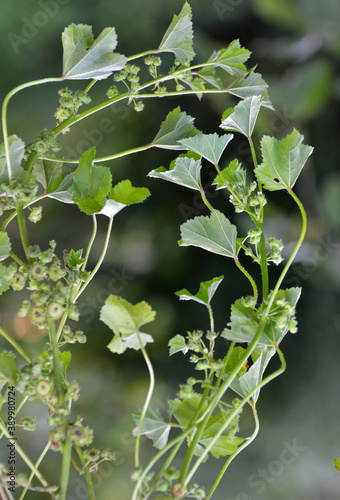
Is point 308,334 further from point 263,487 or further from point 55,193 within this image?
point 55,193

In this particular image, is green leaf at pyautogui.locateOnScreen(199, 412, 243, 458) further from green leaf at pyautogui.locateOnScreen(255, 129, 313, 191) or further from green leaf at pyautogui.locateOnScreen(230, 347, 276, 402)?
green leaf at pyautogui.locateOnScreen(255, 129, 313, 191)

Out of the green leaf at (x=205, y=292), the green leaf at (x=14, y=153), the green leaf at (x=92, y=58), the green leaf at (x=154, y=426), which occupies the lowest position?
the green leaf at (x=154, y=426)

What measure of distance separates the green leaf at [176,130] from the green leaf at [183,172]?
1 cm

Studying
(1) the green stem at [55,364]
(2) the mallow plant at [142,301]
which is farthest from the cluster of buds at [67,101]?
(1) the green stem at [55,364]

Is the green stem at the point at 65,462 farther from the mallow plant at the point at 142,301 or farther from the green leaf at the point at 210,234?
the green leaf at the point at 210,234

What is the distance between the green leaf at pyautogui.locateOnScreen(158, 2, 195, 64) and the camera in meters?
0.24

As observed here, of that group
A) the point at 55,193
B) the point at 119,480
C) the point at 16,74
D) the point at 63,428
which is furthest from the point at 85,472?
the point at 16,74

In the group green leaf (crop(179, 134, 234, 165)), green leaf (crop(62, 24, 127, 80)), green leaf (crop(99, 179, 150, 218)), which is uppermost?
green leaf (crop(62, 24, 127, 80))

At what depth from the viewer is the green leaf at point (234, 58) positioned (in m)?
0.24

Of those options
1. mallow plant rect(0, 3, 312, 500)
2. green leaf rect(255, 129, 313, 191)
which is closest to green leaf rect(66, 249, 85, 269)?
mallow plant rect(0, 3, 312, 500)

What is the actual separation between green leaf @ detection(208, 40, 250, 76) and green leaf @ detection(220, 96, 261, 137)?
3 centimetres

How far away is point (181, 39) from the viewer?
0.24m

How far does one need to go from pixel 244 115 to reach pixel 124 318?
0.41 feet

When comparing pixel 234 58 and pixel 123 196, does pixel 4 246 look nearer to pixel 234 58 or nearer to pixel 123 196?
pixel 123 196
